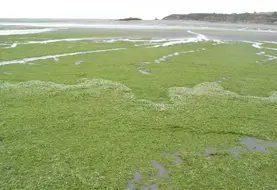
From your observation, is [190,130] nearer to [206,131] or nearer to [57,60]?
[206,131]

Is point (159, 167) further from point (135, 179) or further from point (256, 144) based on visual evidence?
point (256, 144)

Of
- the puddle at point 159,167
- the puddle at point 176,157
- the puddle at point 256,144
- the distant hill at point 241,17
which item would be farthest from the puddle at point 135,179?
the distant hill at point 241,17

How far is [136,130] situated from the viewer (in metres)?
11.9

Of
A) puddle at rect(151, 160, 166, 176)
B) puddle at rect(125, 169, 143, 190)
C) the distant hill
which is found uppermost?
the distant hill

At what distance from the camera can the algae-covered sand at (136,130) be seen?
841 cm

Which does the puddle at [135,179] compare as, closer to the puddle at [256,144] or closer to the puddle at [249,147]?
the puddle at [249,147]

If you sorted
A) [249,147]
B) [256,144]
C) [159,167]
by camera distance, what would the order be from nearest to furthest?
[159,167], [249,147], [256,144]

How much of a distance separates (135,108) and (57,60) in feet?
63.1

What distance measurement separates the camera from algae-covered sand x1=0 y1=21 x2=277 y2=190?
841 cm

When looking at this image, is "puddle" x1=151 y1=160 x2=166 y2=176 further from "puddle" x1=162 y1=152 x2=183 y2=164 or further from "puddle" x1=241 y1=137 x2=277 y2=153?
"puddle" x1=241 y1=137 x2=277 y2=153

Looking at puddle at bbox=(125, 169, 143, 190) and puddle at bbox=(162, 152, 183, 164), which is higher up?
puddle at bbox=(162, 152, 183, 164)

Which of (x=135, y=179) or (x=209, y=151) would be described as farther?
(x=209, y=151)

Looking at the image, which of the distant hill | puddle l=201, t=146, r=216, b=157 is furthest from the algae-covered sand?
the distant hill

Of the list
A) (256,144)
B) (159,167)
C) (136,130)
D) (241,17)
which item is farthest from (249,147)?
(241,17)
